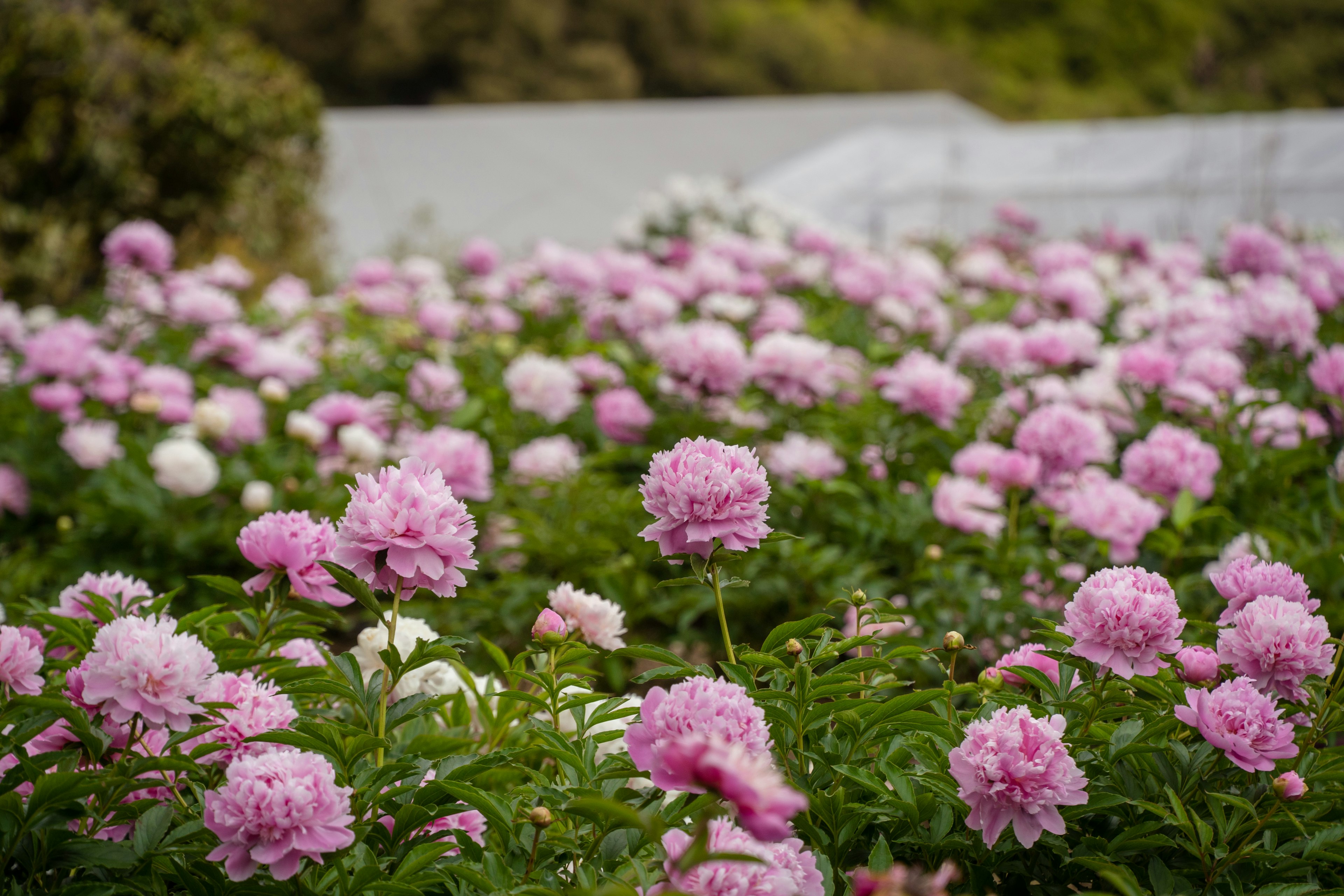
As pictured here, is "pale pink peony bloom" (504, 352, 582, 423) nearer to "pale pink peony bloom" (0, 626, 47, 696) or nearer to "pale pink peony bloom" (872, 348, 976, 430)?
"pale pink peony bloom" (872, 348, 976, 430)

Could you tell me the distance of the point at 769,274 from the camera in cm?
379

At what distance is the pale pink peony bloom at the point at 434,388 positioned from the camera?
255 centimetres

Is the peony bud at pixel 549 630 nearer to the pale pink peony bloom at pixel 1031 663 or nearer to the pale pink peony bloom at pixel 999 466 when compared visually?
the pale pink peony bloom at pixel 1031 663

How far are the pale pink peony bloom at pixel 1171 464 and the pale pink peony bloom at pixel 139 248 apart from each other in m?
2.39

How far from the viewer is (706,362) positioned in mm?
2039

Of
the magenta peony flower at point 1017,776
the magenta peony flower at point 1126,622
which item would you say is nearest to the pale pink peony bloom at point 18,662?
the magenta peony flower at point 1017,776

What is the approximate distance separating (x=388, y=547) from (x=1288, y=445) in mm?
1867

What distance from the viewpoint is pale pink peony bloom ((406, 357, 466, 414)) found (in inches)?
101

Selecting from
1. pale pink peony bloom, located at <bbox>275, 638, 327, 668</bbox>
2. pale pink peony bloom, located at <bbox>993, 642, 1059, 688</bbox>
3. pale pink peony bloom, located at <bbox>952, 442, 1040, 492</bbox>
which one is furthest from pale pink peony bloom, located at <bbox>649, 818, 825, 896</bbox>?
pale pink peony bloom, located at <bbox>952, 442, 1040, 492</bbox>

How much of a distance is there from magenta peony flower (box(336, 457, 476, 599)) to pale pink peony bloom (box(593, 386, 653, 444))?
4.76 feet

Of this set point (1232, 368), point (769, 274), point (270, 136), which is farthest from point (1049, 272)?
point (270, 136)

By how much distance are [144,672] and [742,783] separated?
23.4 inches

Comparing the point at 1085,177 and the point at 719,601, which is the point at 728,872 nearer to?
the point at 719,601

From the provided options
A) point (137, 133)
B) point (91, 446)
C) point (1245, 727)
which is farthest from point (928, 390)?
point (137, 133)
